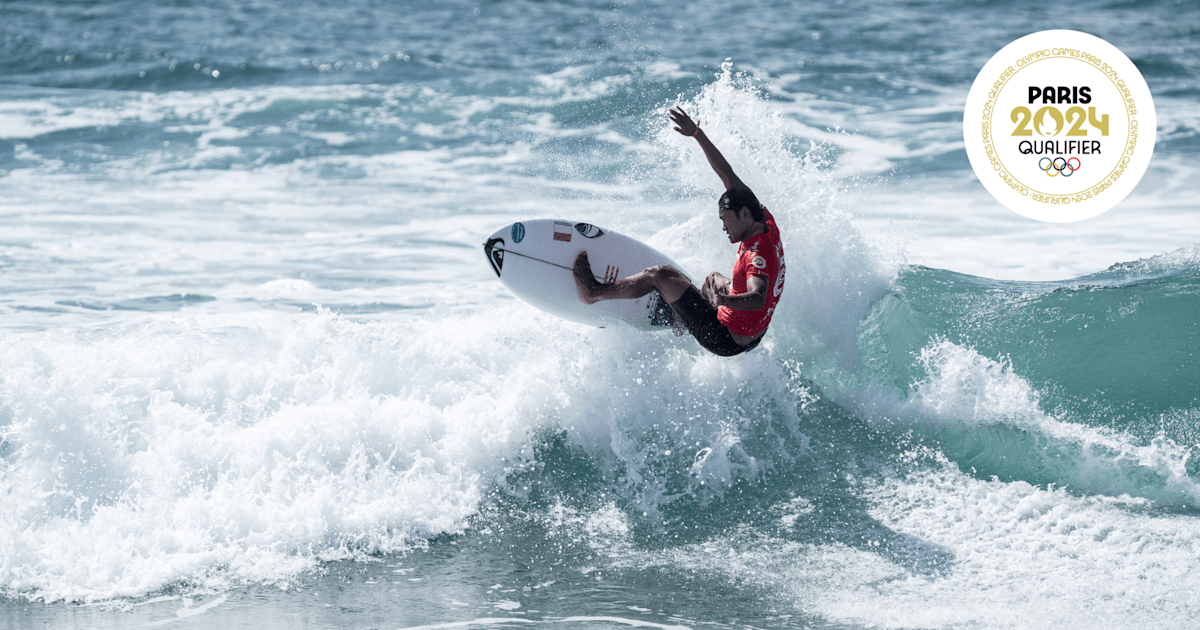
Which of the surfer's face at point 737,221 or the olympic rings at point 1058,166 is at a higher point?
the olympic rings at point 1058,166

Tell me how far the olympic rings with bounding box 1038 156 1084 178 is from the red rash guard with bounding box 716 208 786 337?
21.4 feet

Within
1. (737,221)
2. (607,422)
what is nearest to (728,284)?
(737,221)

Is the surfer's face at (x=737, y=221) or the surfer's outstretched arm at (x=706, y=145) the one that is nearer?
the surfer's face at (x=737, y=221)

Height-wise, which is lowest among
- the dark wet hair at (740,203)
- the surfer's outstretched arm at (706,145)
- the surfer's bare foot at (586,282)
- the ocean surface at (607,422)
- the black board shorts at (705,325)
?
the ocean surface at (607,422)

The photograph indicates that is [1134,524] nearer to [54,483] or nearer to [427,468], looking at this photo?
[427,468]

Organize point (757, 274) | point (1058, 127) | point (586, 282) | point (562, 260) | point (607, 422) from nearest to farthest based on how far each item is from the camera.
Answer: point (757, 274) → point (607, 422) → point (586, 282) → point (562, 260) → point (1058, 127)

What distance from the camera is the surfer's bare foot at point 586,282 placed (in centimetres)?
671

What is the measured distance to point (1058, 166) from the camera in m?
11.2

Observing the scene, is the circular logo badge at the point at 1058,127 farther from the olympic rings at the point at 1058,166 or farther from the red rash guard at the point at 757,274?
the red rash guard at the point at 757,274

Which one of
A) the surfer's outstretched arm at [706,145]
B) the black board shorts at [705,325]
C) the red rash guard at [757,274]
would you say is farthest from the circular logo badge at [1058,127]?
the black board shorts at [705,325]

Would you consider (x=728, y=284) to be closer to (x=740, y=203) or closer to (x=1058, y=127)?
(x=740, y=203)

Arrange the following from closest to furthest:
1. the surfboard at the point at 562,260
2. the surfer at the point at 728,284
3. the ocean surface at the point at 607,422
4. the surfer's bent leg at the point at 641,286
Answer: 1. the ocean surface at the point at 607,422
2. the surfer at the point at 728,284
3. the surfer's bent leg at the point at 641,286
4. the surfboard at the point at 562,260

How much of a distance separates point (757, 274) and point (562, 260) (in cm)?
158

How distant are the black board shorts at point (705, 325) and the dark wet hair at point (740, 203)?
0.72 metres
